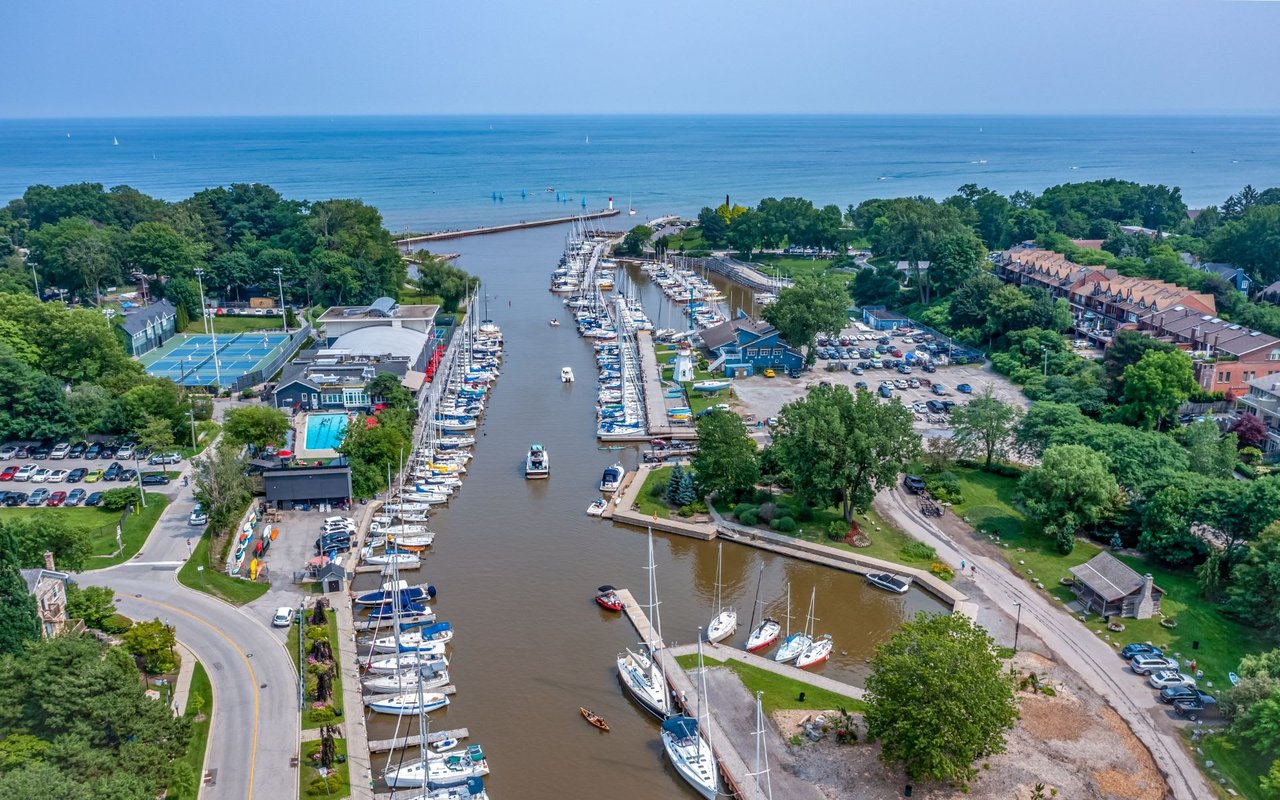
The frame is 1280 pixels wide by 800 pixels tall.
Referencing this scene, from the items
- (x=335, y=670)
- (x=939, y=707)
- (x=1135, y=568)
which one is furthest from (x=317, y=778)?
(x=1135, y=568)

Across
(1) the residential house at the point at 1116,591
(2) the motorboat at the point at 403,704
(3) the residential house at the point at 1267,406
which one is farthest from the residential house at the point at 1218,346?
(2) the motorboat at the point at 403,704

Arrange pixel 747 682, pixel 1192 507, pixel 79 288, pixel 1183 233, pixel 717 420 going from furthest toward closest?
Answer: pixel 1183 233, pixel 79 288, pixel 717 420, pixel 1192 507, pixel 747 682

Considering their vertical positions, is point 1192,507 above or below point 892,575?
above

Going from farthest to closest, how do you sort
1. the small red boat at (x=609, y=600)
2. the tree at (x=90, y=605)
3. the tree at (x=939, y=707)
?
the small red boat at (x=609, y=600) → the tree at (x=90, y=605) → the tree at (x=939, y=707)

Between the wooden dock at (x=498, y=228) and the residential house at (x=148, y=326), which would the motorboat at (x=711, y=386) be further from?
the wooden dock at (x=498, y=228)

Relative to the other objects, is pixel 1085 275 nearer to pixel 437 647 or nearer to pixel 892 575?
pixel 892 575

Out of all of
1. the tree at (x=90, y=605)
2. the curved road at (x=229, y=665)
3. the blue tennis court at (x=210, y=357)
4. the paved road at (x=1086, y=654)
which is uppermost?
the blue tennis court at (x=210, y=357)

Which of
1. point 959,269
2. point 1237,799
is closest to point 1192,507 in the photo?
point 1237,799

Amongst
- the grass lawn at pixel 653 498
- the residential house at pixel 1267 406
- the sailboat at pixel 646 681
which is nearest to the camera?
the sailboat at pixel 646 681
